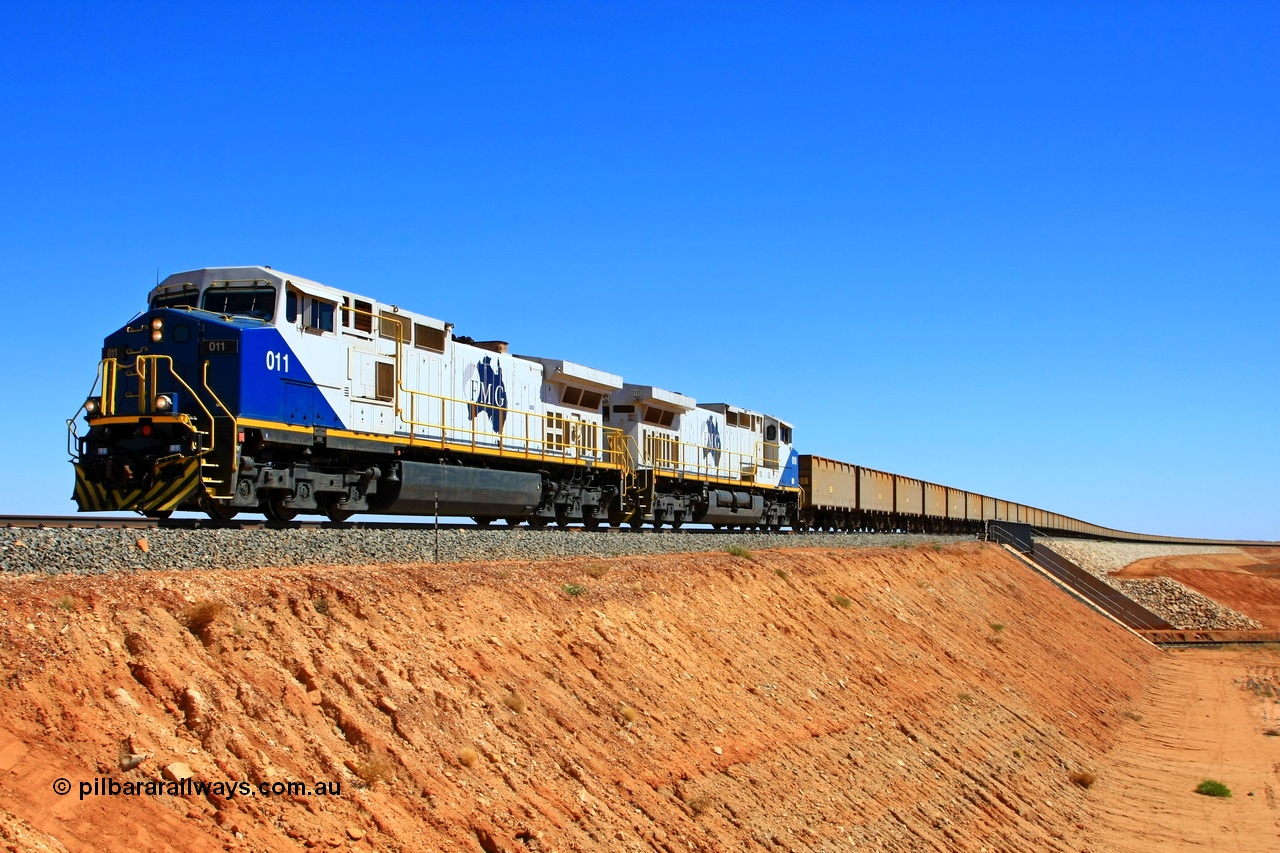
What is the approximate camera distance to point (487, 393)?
20859 millimetres

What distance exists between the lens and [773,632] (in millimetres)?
15836

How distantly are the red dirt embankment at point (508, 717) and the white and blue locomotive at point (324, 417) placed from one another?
4.23 metres

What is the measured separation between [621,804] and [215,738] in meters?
3.76

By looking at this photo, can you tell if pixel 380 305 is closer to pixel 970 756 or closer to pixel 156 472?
pixel 156 472

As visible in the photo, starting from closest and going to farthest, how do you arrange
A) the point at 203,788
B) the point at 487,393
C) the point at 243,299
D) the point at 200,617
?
the point at 203,788 < the point at 200,617 < the point at 243,299 < the point at 487,393

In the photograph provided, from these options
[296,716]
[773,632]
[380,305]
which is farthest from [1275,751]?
[296,716]

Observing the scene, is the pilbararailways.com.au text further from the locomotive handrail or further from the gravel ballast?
the locomotive handrail

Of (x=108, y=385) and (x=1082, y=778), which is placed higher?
(x=108, y=385)

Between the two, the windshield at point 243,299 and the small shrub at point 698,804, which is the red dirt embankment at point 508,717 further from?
the windshield at point 243,299

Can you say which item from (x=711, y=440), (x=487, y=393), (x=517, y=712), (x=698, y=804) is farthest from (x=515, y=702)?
(x=711, y=440)

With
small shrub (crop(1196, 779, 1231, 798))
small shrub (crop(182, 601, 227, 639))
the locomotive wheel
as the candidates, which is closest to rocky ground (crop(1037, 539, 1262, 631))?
small shrub (crop(1196, 779, 1231, 798))

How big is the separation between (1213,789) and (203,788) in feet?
64.3

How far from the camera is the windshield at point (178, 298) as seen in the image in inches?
635

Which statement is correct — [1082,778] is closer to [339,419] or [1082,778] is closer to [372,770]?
[339,419]
